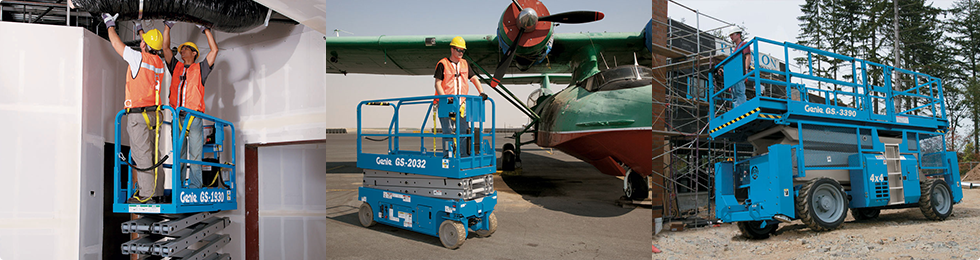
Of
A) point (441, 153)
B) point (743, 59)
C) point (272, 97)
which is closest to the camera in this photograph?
point (441, 153)

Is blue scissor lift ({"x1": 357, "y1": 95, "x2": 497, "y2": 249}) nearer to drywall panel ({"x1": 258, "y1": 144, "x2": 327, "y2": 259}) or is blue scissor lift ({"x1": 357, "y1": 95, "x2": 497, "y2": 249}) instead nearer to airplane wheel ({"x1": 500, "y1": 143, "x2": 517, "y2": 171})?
airplane wheel ({"x1": 500, "y1": 143, "x2": 517, "y2": 171})

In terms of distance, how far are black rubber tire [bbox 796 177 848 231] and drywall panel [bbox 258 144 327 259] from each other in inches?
121

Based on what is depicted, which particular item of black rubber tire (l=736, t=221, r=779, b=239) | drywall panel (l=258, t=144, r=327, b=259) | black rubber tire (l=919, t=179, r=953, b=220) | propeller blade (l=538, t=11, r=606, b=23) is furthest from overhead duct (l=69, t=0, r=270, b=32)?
black rubber tire (l=919, t=179, r=953, b=220)

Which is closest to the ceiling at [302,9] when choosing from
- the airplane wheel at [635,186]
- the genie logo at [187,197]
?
the genie logo at [187,197]

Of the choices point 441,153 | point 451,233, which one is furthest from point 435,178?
point 451,233

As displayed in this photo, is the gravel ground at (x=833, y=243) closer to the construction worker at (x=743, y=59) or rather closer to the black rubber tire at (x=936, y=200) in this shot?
the black rubber tire at (x=936, y=200)

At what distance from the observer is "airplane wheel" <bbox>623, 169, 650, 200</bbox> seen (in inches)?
80.5

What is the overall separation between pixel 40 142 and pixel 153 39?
0.86 meters

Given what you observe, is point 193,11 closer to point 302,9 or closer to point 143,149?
point 302,9

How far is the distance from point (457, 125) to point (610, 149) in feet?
2.42

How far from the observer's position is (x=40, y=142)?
Answer: 249 centimetres

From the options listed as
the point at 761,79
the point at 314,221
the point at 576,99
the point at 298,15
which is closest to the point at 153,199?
the point at 314,221

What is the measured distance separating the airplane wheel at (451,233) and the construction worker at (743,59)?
5.50 feet

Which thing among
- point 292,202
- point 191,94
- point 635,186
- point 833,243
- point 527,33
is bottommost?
point 833,243
